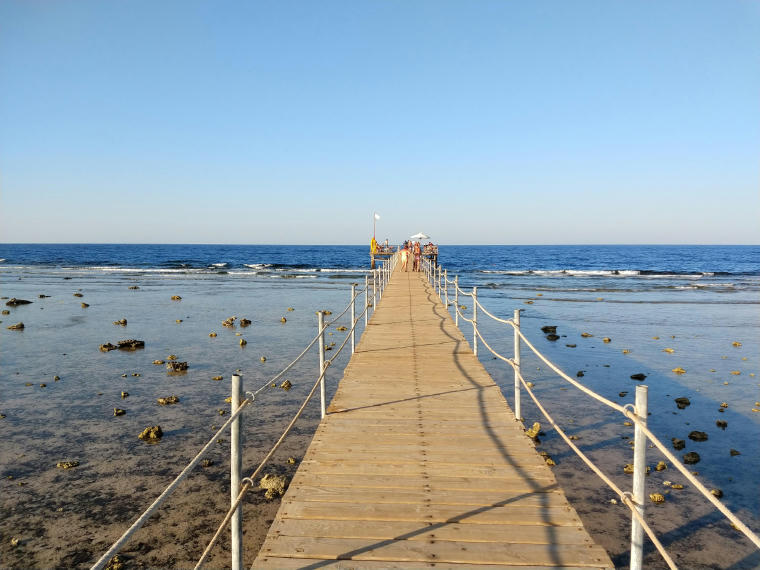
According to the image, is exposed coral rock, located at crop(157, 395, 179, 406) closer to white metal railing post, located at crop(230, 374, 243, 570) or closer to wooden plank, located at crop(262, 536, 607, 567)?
white metal railing post, located at crop(230, 374, 243, 570)

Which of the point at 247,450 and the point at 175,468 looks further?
the point at 247,450

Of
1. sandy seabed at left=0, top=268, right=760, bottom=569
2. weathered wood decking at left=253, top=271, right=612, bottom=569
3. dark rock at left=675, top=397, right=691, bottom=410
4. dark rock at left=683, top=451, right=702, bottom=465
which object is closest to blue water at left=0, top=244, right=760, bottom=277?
sandy seabed at left=0, top=268, right=760, bottom=569

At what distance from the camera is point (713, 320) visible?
21.6 metres

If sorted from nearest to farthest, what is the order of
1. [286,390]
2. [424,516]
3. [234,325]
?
[424,516] < [286,390] < [234,325]

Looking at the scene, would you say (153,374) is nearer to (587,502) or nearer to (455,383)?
(455,383)

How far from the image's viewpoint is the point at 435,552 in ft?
10.4

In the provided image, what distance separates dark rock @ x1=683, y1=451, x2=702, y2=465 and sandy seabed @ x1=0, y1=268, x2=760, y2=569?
10 cm

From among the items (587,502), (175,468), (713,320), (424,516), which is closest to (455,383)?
(587,502)

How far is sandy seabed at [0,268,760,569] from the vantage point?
548 centimetres

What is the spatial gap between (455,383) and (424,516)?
3.89m

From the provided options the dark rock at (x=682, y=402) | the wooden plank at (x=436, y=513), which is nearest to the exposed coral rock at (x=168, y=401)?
the wooden plank at (x=436, y=513)

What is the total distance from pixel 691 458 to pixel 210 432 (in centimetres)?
782

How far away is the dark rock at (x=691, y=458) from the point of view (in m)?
7.24

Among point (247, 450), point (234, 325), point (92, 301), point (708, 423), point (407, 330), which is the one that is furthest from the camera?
point (92, 301)
